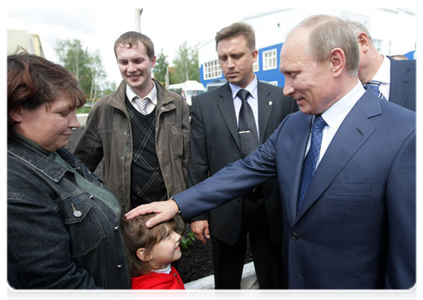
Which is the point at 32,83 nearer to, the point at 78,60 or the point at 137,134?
the point at 137,134

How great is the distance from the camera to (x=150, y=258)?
1917 mm

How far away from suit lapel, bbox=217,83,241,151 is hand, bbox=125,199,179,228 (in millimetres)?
895

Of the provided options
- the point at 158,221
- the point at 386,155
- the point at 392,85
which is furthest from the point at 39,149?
the point at 392,85

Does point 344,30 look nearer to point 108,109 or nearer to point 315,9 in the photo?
point 108,109

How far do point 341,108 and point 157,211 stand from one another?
135cm

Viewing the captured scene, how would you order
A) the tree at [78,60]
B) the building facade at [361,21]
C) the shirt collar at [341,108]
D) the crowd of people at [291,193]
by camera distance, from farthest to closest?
the tree at [78,60]
the building facade at [361,21]
the shirt collar at [341,108]
the crowd of people at [291,193]

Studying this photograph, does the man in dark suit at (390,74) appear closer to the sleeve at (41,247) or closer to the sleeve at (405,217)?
the sleeve at (405,217)

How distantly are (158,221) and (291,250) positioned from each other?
0.87 m

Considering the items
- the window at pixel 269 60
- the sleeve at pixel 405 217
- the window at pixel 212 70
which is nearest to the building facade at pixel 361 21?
the window at pixel 269 60

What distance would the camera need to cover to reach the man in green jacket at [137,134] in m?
2.83

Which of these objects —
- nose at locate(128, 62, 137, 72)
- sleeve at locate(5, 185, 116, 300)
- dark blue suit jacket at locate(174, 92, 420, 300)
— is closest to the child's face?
sleeve at locate(5, 185, 116, 300)

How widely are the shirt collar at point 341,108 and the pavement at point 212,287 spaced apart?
2202 mm

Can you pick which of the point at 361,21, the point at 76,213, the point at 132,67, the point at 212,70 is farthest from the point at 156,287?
the point at 212,70

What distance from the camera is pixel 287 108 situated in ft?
9.38
